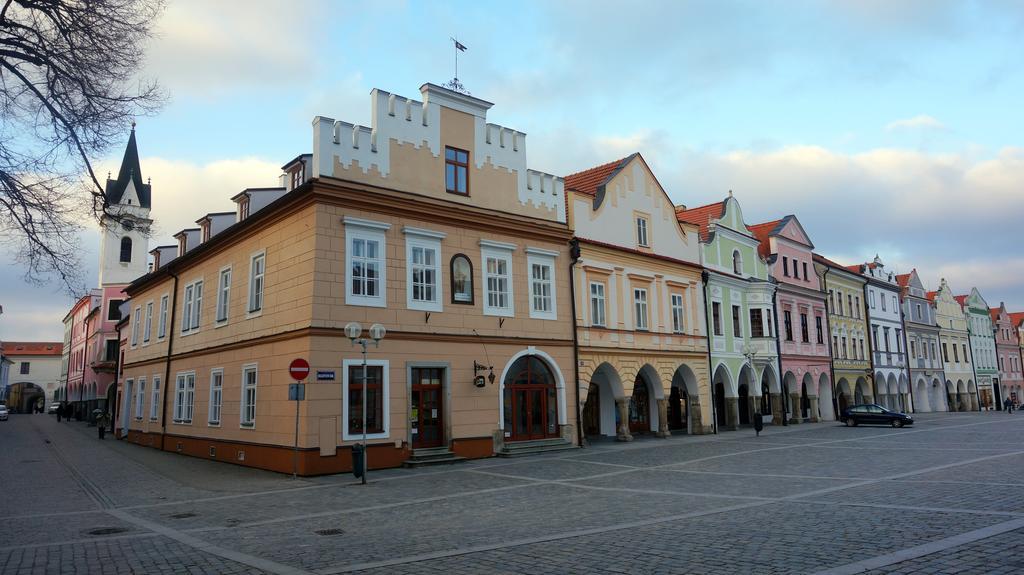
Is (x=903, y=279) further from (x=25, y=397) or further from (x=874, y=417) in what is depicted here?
(x=25, y=397)

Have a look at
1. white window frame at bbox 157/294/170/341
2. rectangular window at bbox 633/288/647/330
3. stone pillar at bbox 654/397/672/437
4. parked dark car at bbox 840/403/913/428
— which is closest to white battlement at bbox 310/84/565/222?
rectangular window at bbox 633/288/647/330

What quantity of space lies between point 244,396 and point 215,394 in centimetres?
318

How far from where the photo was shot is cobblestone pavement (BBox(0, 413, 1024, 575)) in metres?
8.32

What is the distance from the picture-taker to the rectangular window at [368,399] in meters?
19.3

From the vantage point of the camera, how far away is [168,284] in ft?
104

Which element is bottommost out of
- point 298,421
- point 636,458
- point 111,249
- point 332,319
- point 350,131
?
point 636,458

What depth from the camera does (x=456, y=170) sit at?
23156 millimetres

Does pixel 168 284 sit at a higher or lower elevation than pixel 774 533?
higher

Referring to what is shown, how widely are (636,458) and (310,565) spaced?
49.8 ft

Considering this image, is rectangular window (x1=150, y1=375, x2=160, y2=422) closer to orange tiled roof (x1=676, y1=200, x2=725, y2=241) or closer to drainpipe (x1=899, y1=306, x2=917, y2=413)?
orange tiled roof (x1=676, y1=200, x2=725, y2=241)

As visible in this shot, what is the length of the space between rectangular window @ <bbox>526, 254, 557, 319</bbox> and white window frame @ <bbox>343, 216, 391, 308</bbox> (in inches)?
240

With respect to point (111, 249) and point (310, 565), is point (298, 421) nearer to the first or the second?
point (310, 565)

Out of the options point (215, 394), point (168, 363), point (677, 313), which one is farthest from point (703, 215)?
point (168, 363)

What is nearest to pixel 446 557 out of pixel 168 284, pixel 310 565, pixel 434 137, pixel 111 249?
pixel 310 565
